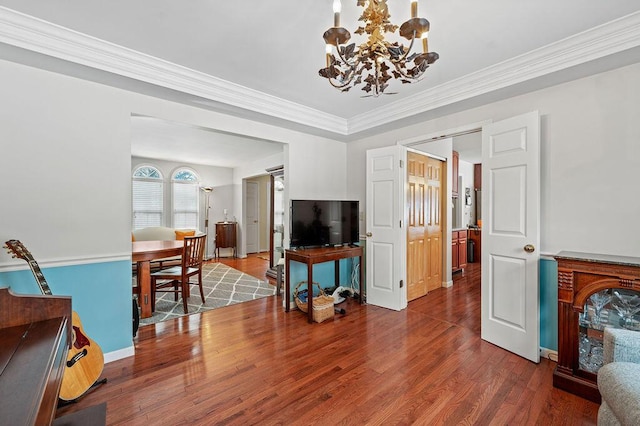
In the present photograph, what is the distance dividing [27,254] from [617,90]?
14.8 feet

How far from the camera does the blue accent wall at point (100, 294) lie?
220cm

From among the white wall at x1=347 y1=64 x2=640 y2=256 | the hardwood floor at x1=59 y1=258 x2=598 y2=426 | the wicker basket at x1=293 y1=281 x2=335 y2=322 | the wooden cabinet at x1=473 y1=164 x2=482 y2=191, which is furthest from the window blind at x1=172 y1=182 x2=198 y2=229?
the wooden cabinet at x1=473 y1=164 x2=482 y2=191

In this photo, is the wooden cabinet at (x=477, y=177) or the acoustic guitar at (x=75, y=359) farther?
the wooden cabinet at (x=477, y=177)

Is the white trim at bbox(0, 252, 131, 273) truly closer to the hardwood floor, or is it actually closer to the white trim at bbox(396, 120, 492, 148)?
the hardwood floor

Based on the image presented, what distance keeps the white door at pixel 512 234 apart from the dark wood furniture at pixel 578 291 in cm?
29

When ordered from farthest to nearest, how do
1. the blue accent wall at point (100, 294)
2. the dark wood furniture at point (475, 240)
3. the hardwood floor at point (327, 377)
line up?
the dark wood furniture at point (475, 240), the blue accent wall at point (100, 294), the hardwood floor at point (327, 377)

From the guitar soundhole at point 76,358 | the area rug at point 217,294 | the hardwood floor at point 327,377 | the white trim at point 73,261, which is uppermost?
the white trim at point 73,261

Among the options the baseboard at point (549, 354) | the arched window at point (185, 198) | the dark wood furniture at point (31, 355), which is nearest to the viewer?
the dark wood furniture at point (31, 355)

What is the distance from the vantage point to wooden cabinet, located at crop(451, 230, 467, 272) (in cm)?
525

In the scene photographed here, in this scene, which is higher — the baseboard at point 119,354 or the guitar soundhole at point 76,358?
the guitar soundhole at point 76,358

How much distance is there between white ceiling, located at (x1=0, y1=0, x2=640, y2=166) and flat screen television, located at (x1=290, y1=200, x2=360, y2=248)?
1416 millimetres

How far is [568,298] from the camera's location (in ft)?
6.68

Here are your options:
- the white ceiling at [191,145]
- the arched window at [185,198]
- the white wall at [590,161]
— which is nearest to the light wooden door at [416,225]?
the white wall at [590,161]

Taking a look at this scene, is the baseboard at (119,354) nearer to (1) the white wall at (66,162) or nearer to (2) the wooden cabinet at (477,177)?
(1) the white wall at (66,162)
